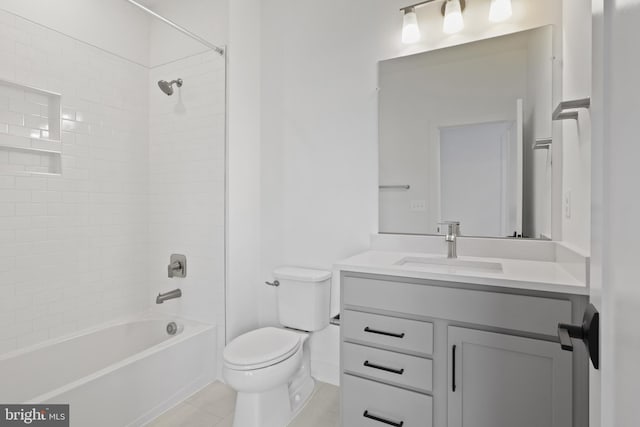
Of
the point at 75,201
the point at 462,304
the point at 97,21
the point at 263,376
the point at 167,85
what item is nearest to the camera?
the point at 462,304

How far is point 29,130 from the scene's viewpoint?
1.91 meters

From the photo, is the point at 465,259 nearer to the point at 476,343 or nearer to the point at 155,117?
the point at 476,343

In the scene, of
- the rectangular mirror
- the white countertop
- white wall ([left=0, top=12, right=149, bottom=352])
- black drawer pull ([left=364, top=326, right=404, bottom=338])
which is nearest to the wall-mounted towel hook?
the rectangular mirror

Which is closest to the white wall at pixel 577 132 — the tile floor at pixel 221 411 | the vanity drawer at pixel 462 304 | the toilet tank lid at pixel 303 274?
the vanity drawer at pixel 462 304

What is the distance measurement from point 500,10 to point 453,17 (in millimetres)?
216

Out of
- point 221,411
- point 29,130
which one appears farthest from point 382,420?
point 29,130

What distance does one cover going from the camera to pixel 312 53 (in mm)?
2184

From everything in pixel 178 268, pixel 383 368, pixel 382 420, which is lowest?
pixel 382 420

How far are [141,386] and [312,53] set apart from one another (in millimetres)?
2205

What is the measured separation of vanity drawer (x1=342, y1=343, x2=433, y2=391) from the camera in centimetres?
134

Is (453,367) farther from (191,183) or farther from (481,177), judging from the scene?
(191,183)

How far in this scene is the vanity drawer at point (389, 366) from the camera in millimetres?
1337

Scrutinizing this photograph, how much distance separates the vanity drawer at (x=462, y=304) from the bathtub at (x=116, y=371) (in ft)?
3.90

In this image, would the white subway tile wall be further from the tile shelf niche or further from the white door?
the white door
